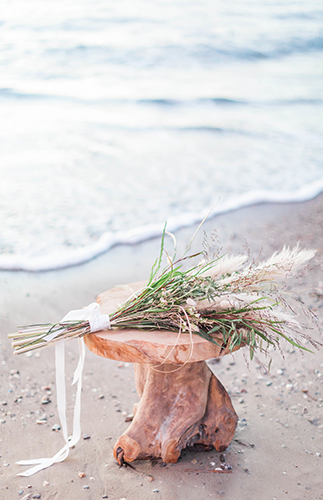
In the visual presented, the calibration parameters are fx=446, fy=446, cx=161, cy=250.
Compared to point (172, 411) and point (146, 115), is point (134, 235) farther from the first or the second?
point (146, 115)

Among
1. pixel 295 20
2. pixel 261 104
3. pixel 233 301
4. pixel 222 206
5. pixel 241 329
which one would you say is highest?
pixel 295 20

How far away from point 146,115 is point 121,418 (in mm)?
5046

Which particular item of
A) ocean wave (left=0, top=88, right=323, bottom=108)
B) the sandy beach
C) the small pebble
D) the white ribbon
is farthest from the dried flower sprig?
ocean wave (left=0, top=88, right=323, bottom=108)

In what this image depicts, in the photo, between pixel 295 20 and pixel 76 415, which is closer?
pixel 76 415

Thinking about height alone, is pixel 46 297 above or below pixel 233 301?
below

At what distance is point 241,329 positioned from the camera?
68.7 inches

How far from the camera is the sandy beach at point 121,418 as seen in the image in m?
1.83

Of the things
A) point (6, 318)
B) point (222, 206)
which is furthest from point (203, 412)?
point (222, 206)

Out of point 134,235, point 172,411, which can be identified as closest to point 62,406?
point 172,411

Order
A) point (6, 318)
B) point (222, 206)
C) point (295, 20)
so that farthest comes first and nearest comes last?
point (295, 20) < point (222, 206) < point (6, 318)

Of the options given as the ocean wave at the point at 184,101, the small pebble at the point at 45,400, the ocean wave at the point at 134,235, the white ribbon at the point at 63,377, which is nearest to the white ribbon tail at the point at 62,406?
the white ribbon at the point at 63,377

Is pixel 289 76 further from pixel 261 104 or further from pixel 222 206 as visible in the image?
pixel 222 206

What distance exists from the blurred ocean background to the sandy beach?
61cm

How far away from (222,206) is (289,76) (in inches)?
140
